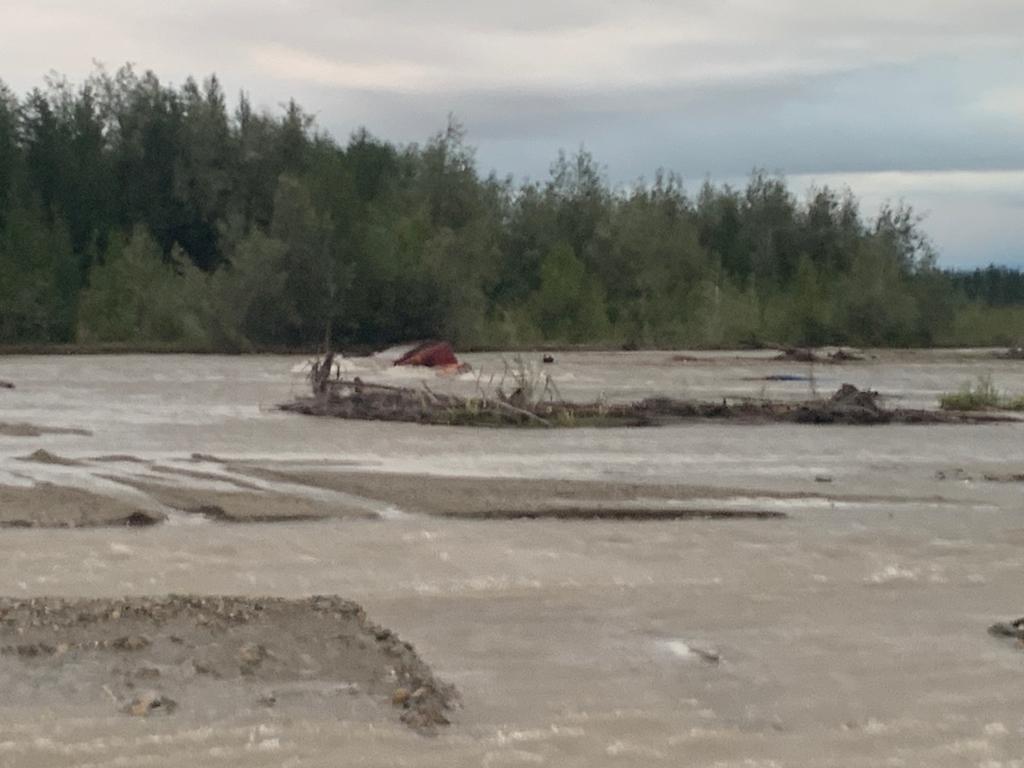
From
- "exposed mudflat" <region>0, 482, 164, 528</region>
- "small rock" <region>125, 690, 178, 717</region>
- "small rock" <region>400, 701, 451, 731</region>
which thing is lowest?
"small rock" <region>400, 701, 451, 731</region>

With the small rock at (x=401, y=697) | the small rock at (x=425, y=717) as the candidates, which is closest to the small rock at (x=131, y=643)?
the small rock at (x=401, y=697)

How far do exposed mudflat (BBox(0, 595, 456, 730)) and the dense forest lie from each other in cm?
3461

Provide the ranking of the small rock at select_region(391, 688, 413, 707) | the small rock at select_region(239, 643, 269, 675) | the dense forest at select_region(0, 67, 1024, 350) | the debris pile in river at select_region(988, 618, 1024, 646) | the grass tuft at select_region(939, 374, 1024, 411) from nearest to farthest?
1. the small rock at select_region(391, 688, 413, 707)
2. the small rock at select_region(239, 643, 269, 675)
3. the debris pile in river at select_region(988, 618, 1024, 646)
4. the grass tuft at select_region(939, 374, 1024, 411)
5. the dense forest at select_region(0, 67, 1024, 350)

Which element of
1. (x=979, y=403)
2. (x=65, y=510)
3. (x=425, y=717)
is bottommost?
(x=425, y=717)

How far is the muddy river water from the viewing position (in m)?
5.78

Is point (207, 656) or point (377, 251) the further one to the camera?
point (377, 251)

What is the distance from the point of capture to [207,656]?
6.54 m

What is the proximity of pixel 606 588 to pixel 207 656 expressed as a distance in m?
2.72

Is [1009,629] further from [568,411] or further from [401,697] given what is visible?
[568,411]

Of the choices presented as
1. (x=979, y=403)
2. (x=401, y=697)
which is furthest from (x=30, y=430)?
(x=979, y=403)

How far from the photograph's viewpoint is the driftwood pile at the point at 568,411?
1817 centimetres

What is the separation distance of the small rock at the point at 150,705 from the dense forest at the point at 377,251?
118 feet

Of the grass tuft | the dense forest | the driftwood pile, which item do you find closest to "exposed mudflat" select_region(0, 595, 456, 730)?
the driftwood pile

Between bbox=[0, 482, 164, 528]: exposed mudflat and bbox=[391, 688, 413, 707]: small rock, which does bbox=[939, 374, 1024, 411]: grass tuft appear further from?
bbox=[391, 688, 413, 707]: small rock
